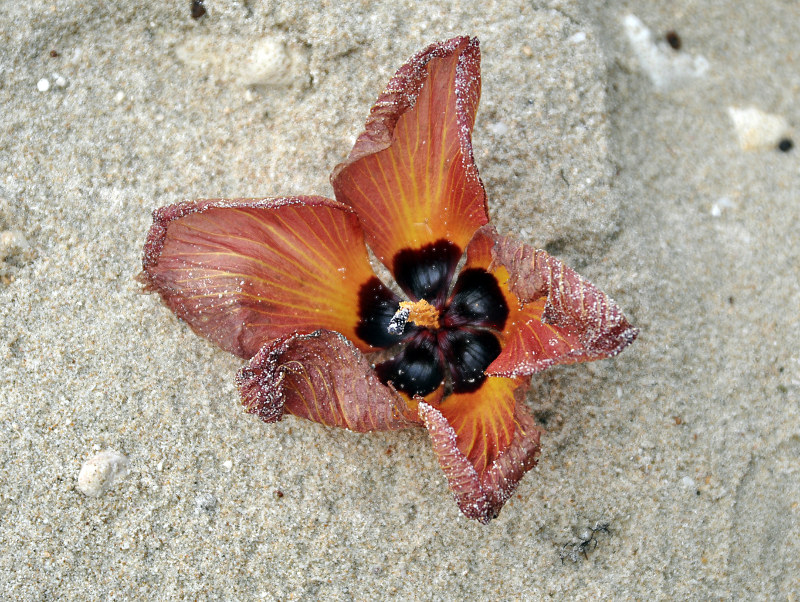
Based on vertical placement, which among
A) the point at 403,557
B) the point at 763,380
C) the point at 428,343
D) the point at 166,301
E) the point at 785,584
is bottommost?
the point at 785,584

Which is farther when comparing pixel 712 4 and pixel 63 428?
pixel 712 4

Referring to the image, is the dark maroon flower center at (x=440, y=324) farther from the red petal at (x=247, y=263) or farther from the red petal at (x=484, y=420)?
the red petal at (x=247, y=263)

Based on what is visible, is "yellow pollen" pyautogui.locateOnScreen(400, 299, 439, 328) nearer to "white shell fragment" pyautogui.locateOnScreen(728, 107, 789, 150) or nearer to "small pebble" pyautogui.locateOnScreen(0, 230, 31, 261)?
"small pebble" pyautogui.locateOnScreen(0, 230, 31, 261)

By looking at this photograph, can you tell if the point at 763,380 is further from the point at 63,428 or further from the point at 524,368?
the point at 63,428

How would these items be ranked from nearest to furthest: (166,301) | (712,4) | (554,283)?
(554,283) → (166,301) → (712,4)

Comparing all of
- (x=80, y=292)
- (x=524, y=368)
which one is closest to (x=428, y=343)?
(x=524, y=368)

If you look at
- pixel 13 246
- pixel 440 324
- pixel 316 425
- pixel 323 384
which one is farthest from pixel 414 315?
pixel 13 246

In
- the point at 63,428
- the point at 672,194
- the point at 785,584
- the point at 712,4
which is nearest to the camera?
the point at 63,428

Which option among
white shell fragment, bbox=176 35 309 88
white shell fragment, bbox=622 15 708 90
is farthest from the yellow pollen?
white shell fragment, bbox=622 15 708 90
